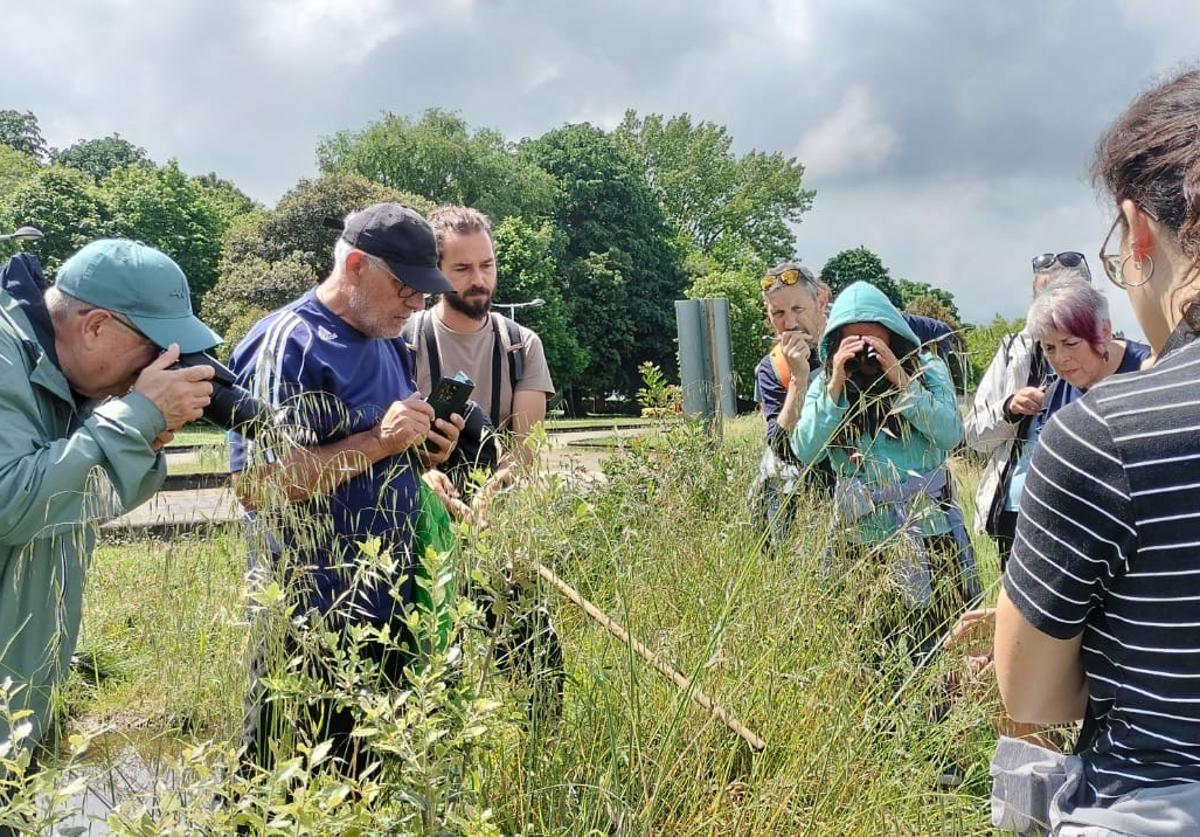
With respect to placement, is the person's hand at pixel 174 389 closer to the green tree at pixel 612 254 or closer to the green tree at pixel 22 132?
the green tree at pixel 612 254

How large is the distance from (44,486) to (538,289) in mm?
38237

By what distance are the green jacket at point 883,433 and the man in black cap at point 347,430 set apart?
115 centimetres

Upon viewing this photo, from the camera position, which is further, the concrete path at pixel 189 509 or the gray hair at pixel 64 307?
the gray hair at pixel 64 307

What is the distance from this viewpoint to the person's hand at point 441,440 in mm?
2621

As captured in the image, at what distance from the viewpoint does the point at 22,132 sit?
62.3 metres

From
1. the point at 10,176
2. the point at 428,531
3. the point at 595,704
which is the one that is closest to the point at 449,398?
the point at 428,531

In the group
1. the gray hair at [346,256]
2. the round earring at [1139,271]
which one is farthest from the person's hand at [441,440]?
the round earring at [1139,271]

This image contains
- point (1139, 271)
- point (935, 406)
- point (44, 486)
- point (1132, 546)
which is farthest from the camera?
point (935, 406)

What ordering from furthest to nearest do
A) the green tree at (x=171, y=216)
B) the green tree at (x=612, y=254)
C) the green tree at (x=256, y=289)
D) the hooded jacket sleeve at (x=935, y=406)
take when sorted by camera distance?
the green tree at (x=612, y=254) → the green tree at (x=171, y=216) → the green tree at (x=256, y=289) → the hooded jacket sleeve at (x=935, y=406)

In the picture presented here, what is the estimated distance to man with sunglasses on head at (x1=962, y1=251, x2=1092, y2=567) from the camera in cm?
338

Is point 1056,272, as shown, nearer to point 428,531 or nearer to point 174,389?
point 428,531

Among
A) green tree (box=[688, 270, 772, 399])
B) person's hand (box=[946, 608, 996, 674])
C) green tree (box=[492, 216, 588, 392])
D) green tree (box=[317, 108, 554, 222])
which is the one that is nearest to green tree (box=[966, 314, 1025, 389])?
person's hand (box=[946, 608, 996, 674])

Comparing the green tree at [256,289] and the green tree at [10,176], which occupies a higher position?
the green tree at [10,176]

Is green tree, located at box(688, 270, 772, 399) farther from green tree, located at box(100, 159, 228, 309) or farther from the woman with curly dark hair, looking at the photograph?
the woman with curly dark hair
